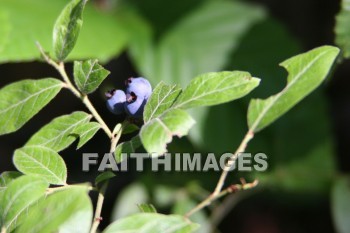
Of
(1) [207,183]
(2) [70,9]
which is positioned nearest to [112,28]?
(1) [207,183]

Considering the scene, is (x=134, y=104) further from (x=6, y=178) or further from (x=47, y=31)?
(x=47, y=31)

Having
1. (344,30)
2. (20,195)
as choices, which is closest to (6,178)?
(20,195)

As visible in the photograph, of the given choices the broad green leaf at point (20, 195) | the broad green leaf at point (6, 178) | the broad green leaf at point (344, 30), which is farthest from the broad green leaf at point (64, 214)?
the broad green leaf at point (344, 30)

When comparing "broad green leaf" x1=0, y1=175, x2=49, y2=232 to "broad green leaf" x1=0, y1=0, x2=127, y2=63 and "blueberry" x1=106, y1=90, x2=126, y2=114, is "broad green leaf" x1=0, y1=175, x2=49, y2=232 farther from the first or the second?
"broad green leaf" x1=0, y1=0, x2=127, y2=63

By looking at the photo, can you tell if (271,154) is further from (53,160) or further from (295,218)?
(53,160)

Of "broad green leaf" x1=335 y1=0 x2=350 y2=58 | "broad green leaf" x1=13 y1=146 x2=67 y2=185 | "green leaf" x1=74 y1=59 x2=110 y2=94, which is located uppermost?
"green leaf" x1=74 y1=59 x2=110 y2=94

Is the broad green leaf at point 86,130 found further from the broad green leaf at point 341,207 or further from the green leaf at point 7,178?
the broad green leaf at point 341,207

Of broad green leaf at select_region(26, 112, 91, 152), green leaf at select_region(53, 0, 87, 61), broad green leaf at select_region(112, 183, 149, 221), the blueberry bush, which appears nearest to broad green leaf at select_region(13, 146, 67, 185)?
broad green leaf at select_region(26, 112, 91, 152)
